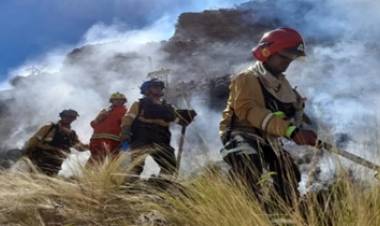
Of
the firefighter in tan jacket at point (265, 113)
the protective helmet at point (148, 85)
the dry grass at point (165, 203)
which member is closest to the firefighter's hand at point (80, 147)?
the protective helmet at point (148, 85)

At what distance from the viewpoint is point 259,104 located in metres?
4.67

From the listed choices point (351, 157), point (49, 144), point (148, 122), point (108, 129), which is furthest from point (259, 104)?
point (49, 144)

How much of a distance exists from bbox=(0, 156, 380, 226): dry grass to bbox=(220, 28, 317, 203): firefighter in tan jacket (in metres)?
A: 0.56

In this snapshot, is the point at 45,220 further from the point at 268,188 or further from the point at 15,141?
the point at 15,141

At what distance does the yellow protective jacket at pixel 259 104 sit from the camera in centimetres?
447

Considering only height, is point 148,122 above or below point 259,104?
above

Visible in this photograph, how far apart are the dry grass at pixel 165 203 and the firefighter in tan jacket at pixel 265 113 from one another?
0.56 metres

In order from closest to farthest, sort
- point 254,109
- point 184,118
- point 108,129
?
point 254,109 → point 184,118 → point 108,129

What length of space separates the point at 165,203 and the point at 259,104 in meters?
1.22

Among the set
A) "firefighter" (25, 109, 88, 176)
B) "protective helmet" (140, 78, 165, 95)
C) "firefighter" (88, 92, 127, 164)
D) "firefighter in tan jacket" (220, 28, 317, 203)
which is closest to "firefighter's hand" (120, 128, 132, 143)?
"protective helmet" (140, 78, 165, 95)

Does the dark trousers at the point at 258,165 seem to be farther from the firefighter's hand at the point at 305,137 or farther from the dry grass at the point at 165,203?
the dry grass at the point at 165,203

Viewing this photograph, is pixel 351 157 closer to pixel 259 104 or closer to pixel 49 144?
pixel 259 104

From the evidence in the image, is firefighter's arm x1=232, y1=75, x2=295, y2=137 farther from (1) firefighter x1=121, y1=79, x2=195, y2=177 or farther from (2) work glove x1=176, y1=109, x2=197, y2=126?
(1) firefighter x1=121, y1=79, x2=195, y2=177

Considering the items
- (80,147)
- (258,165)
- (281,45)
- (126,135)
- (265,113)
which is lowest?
(258,165)
